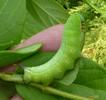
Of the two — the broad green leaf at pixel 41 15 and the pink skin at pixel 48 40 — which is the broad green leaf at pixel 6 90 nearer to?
the pink skin at pixel 48 40

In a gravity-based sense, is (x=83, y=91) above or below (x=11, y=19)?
below

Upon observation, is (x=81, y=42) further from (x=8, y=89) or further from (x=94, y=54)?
(x=94, y=54)

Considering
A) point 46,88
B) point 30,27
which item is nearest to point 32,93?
point 46,88

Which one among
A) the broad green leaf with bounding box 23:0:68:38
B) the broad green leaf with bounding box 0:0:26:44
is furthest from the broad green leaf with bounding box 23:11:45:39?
the broad green leaf with bounding box 0:0:26:44

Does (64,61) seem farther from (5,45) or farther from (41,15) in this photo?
(41,15)

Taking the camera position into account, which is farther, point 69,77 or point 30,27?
point 30,27

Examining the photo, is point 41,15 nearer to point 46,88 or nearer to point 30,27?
point 30,27
